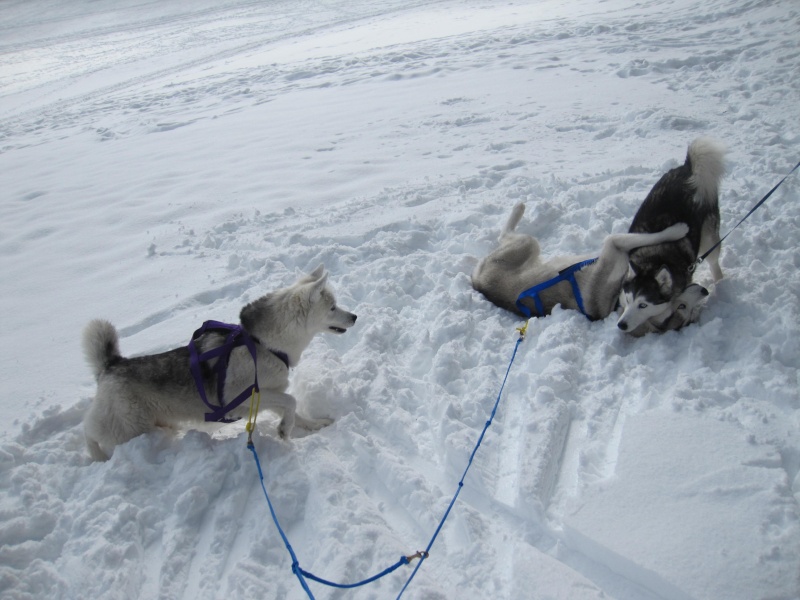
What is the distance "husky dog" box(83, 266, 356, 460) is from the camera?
3361 millimetres

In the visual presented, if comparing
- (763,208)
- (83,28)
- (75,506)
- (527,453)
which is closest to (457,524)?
(527,453)

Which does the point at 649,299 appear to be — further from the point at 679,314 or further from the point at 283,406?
the point at 283,406

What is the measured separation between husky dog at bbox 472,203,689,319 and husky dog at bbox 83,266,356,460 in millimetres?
1483

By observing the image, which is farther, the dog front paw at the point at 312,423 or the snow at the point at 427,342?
the dog front paw at the point at 312,423

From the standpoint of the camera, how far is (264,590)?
8.64 feet

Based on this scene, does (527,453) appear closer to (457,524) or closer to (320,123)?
(457,524)

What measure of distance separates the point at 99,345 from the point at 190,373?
63cm

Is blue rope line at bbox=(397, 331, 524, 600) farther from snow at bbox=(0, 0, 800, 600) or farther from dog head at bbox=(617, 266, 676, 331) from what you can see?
dog head at bbox=(617, 266, 676, 331)

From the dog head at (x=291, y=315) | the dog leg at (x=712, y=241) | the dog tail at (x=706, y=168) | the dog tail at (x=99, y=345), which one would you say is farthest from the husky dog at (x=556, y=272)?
the dog tail at (x=99, y=345)

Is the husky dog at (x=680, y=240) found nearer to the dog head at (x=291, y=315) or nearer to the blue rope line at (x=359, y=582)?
the blue rope line at (x=359, y=582)

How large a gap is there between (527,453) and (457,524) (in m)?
0.62

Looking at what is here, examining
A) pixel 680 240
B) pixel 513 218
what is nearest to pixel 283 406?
pixel 513 218

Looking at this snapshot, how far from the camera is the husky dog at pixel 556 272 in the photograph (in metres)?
4.33

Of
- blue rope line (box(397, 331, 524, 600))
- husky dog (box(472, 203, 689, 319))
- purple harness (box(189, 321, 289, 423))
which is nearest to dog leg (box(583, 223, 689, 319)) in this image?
husky dog (box(472, 203, 689, 319))
